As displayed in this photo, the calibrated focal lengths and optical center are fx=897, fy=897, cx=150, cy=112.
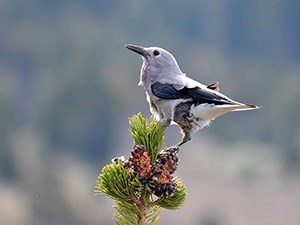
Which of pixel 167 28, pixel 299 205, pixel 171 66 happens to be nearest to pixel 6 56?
pixel 167 28

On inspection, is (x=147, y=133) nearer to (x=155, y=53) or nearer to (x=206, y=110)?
(x=206, y=110)

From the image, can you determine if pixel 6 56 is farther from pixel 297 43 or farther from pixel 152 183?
pixel 152 183

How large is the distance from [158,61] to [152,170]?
46.1 inches

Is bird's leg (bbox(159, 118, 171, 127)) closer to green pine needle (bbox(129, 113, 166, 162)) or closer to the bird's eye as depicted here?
green pine needle (bbox(129, 113, 166, 162))

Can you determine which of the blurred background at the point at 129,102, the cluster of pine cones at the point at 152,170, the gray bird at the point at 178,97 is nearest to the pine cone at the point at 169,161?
the cluster of pine cones at the point at 152,170

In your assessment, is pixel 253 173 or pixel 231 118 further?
pixel 231 118

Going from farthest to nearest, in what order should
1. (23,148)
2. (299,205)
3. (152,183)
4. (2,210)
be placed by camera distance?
(23,148)
(299,205)
(2,210)
(152,183)

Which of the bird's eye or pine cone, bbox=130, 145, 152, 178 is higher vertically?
the bird's eye

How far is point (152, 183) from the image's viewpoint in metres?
2.24

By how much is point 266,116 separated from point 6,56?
13112 millimetres

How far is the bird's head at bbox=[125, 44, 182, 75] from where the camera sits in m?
3.36

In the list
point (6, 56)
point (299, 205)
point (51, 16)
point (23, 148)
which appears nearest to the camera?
point (299, 205)

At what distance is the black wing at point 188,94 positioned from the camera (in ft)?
10.3

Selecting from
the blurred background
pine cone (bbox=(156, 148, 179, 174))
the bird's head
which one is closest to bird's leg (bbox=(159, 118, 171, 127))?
pine cone (bbox=(156, 148, 179, 174))
